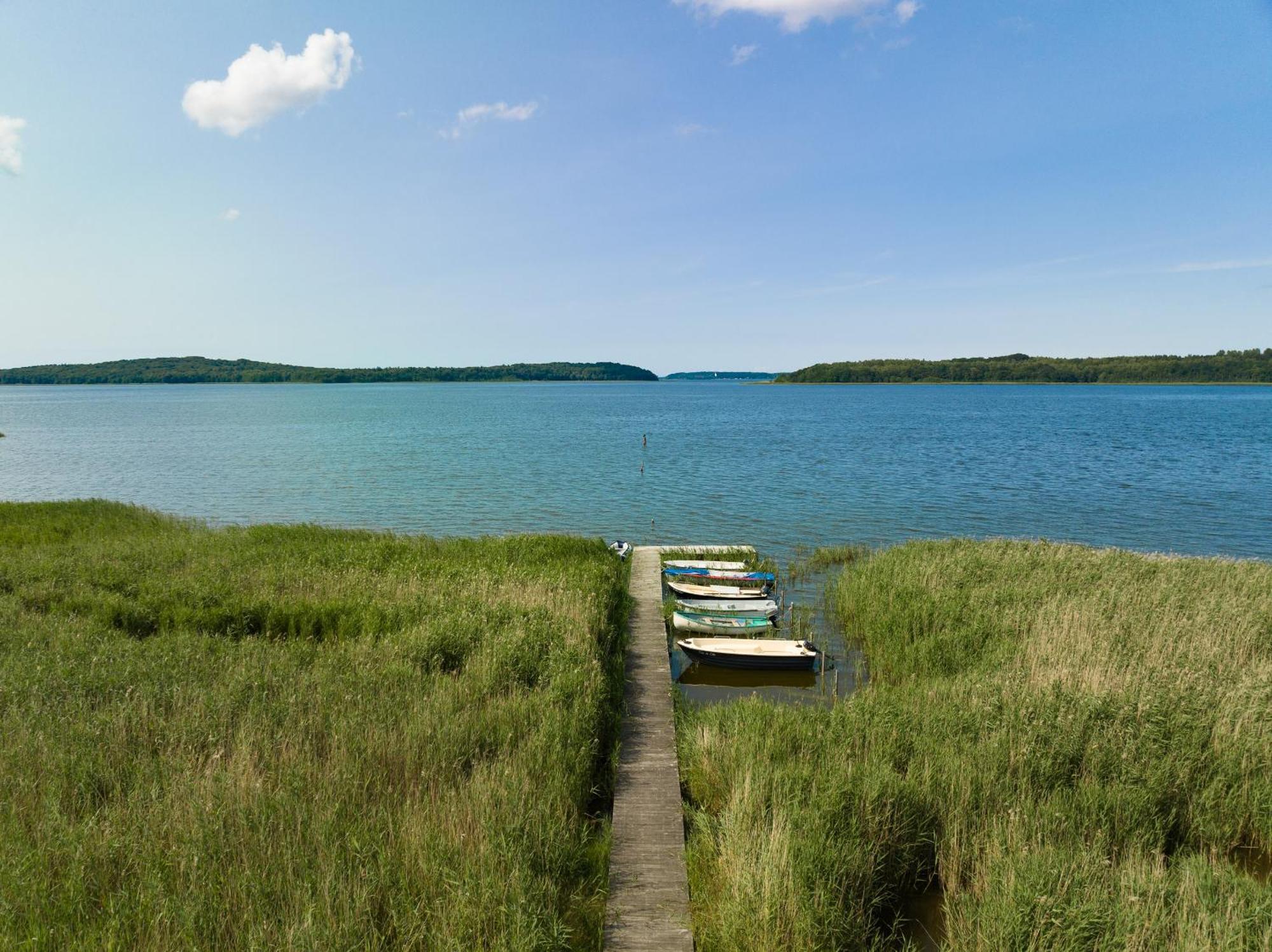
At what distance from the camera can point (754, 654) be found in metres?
13.3

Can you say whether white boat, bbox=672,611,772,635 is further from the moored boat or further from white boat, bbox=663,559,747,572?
white boat, bbox=663,559,747,572

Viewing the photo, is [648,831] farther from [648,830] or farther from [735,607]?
[735,607]

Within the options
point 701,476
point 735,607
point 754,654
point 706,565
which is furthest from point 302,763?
point 701,476

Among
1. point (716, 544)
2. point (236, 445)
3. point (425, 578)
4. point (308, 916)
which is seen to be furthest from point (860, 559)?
point (236, 445)

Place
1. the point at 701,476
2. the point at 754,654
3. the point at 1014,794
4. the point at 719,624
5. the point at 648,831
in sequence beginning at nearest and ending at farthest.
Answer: the point at 648,831 < the point at 1014,794 < the point at 754,654 < the point at 719,624 < the point at 701,476

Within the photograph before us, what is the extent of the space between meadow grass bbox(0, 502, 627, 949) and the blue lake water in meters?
13.5

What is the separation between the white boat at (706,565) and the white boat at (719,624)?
386cm

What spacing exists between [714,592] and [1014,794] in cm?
997

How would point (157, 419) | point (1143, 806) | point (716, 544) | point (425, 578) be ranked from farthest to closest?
point (157, 419) → point (716, 544) → point (425, 578) → point (1143, 806)

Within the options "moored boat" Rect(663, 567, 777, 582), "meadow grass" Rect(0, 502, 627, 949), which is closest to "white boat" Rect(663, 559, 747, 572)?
"moored boat" Rect(663, 567, 777, 582)

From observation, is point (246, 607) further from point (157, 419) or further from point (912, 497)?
point (157, 419)

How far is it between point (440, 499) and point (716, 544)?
50.1 feet

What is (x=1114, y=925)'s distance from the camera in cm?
535

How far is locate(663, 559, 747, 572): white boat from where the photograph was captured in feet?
62.6
